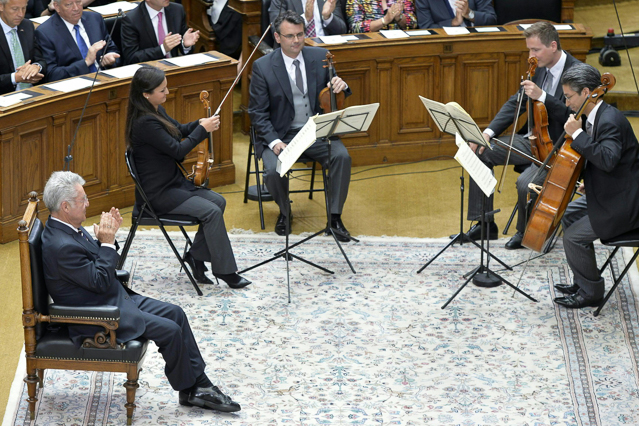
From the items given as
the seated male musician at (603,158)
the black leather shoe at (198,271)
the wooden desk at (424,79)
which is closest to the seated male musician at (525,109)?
the seated male musician at (603,158)

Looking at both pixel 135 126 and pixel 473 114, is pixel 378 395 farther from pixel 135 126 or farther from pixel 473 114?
pixel 473 114

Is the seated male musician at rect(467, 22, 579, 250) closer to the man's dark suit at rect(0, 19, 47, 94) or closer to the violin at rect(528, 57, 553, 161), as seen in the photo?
the violin at rect(528, 57, 553, 161)

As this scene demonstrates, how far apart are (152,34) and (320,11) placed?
1446mm

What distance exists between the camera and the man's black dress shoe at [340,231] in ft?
20.9

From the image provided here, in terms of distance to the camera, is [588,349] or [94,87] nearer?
[588,349]

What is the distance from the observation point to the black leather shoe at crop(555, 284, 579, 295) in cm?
557

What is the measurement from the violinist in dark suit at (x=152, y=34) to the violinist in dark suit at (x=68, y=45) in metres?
0.26

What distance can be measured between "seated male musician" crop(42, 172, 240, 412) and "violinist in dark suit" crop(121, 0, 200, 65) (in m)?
3.07

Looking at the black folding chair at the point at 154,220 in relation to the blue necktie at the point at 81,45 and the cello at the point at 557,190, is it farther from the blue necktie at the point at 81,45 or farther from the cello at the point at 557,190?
the cello at the point at 557,190

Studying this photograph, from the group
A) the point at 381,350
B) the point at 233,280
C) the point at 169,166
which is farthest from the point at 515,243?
the point at 169,166

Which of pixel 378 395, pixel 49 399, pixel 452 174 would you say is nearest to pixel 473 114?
pixel 452 174

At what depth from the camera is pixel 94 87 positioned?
6.40m

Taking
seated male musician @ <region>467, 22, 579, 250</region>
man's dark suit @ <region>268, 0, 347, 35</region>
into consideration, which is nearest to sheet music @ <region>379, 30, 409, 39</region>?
man's dark suit @ <region>268, 0, 347, 35</region>

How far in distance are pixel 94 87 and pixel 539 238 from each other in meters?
3.21
